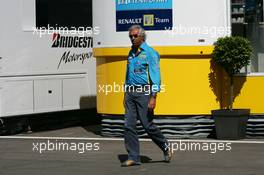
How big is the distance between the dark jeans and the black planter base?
251 cm

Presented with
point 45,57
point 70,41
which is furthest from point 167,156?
point 70,41

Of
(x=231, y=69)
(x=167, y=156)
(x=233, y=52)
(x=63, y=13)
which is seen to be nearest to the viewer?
(x=167, y=156)

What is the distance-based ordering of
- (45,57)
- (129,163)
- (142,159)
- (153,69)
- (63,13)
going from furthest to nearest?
(63,13), (45,57), (142,159), (129,163), (153,69)

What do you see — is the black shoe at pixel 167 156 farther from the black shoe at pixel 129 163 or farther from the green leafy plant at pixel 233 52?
the green leafy plant at pixel 233 52

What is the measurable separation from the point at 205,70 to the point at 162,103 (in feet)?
3.00

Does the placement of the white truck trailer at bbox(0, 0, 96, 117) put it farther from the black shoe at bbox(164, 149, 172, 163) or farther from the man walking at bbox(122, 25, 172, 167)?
the black shoe at bbox(164, 149, 172, 163)

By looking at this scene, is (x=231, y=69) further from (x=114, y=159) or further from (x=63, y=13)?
(x=63, y=13)

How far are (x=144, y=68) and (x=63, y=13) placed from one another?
16.4ft

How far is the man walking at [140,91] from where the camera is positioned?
29.2ft

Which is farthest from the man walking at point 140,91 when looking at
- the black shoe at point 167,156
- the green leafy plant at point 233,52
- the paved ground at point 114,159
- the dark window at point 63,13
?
the dark window at point 63,13

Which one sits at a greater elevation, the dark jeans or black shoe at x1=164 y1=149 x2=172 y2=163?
the dark jeans

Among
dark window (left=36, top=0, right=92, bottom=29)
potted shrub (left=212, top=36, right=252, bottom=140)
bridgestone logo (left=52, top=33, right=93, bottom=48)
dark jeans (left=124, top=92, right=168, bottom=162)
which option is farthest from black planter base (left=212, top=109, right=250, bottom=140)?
dark window (left=36, top=0, right=92, bottom=29)

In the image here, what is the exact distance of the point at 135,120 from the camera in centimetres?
897

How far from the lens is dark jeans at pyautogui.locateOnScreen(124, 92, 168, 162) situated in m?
8.91
